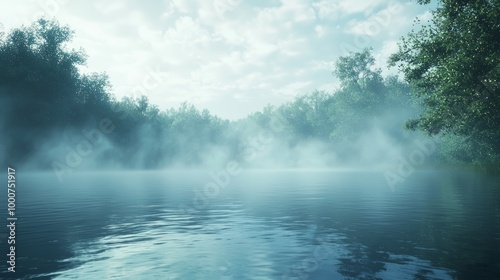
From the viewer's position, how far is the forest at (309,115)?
30.4m

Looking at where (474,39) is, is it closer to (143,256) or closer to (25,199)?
(143,256)

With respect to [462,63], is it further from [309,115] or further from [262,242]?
[309,115]

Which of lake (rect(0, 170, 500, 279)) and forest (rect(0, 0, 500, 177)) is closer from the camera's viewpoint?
lake (rect(0, 170, 500, 279))

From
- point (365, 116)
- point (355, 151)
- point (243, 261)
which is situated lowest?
point (243, 261)

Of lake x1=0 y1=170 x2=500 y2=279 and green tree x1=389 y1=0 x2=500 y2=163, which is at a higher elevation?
green tree x1=389 y1=0 x2=500 y2=163

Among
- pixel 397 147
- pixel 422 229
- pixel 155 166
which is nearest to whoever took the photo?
pixel 422 229

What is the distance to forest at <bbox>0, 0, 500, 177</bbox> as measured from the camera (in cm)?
3038

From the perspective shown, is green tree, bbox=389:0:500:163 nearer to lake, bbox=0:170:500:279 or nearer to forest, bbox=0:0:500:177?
forest, bbox=0:0:500:177

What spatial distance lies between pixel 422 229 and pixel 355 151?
108 metres

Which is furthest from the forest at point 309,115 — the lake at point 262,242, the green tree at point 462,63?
the lake at point 262,242

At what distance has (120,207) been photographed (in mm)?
23875

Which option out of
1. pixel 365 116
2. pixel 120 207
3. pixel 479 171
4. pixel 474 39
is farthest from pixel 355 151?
pixel 120 207

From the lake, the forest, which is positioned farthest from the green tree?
the lake

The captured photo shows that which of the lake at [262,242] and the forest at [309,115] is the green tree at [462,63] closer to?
the forest at [309,115]
